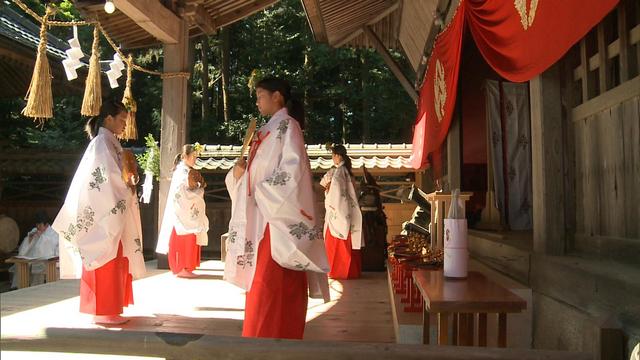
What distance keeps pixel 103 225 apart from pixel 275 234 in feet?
6.21

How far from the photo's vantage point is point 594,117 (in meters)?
2.90

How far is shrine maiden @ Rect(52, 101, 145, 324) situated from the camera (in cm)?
407

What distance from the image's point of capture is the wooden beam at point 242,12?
28.6 ft

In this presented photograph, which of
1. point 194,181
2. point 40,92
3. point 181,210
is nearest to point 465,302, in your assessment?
point 40,92

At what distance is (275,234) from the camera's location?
2834 mm

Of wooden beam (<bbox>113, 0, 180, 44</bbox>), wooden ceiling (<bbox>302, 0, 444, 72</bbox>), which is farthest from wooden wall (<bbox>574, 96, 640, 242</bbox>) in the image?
wooden beam (<bbox>113, 0, 180, 44</bbox>)

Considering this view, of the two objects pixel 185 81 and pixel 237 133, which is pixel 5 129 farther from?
pixel 237 133

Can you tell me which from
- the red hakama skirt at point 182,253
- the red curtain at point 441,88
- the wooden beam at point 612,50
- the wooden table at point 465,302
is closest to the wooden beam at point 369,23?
the red curtain at point 441,88

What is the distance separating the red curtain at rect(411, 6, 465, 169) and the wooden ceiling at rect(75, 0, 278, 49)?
10.3ft

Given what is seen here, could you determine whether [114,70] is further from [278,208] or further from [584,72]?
[584,72]

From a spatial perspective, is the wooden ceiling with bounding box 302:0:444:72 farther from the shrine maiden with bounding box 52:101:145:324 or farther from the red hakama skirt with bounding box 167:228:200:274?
the shrine maiden with bounding box 52:101:145:324

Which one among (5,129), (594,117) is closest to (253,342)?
(594,117)

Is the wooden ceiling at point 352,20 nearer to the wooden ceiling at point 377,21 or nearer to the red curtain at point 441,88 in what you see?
the wooden ceiling at point 377,21

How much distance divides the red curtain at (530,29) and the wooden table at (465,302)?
3.65ft
